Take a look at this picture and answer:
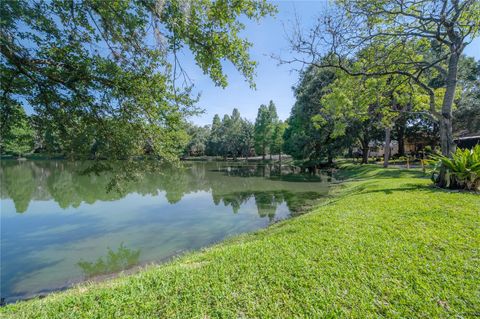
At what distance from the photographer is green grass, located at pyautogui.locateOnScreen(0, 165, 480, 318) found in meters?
2.35

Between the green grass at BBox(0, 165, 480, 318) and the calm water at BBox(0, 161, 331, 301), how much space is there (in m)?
3.22

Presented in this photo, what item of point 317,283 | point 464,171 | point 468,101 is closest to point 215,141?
point 468,101

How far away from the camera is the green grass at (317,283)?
2.35 metres

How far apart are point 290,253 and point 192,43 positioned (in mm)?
3884

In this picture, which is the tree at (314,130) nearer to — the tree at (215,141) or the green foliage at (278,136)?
the green foliage at (278,136)

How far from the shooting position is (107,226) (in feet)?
29.7

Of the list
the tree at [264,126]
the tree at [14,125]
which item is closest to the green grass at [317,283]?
the tree at [14,125]

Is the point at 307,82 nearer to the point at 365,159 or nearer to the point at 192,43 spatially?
the point at 365,159

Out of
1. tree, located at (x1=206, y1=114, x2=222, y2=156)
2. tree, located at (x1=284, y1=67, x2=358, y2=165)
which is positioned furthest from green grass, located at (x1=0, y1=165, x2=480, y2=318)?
tree, located at (x1=206, y1=114, x2=222, y2=156)

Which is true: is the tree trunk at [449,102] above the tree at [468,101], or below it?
below

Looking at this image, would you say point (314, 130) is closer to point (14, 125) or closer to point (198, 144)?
point (14, 125)

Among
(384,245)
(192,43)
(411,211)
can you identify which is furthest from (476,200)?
(192,43)

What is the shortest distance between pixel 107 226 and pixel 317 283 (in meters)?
9.04

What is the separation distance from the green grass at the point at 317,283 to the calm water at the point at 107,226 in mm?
3224
